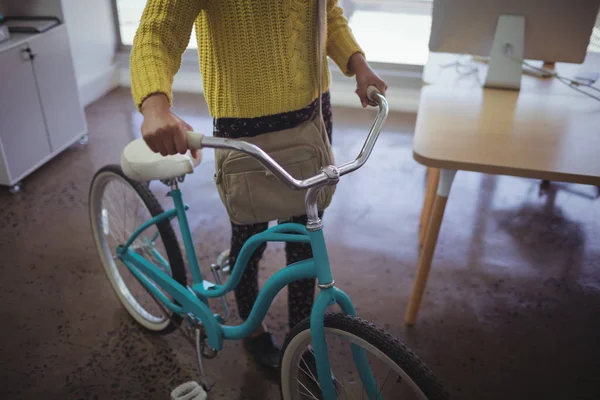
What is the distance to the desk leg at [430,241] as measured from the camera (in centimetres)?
152

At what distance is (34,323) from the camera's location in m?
1.78

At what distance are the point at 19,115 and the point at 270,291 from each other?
1835 millimetres

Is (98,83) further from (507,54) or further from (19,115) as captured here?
(507,54)

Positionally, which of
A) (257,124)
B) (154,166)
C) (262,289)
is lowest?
(262,289)

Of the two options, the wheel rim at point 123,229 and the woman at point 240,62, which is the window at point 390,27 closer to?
the wheel rim at point 123,229

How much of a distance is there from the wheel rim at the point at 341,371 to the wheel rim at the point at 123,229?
1.73 feet

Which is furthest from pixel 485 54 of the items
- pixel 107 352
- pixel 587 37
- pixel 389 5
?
pixel 389 5

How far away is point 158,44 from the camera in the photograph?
0.98 metres

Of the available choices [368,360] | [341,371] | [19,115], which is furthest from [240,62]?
[19,115]

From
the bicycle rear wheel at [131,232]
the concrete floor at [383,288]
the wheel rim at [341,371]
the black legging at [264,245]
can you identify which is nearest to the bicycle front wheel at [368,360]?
the wheel rim at [341,371]

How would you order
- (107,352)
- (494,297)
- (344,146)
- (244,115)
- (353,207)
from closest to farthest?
(244,115), (107,352), (494,297), (353,207), (344,146)

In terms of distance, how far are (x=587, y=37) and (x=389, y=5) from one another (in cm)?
211

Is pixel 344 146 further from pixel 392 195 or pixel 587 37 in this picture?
pixel 587 37

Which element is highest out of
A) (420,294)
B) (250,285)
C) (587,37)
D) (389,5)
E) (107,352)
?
(587,37)
